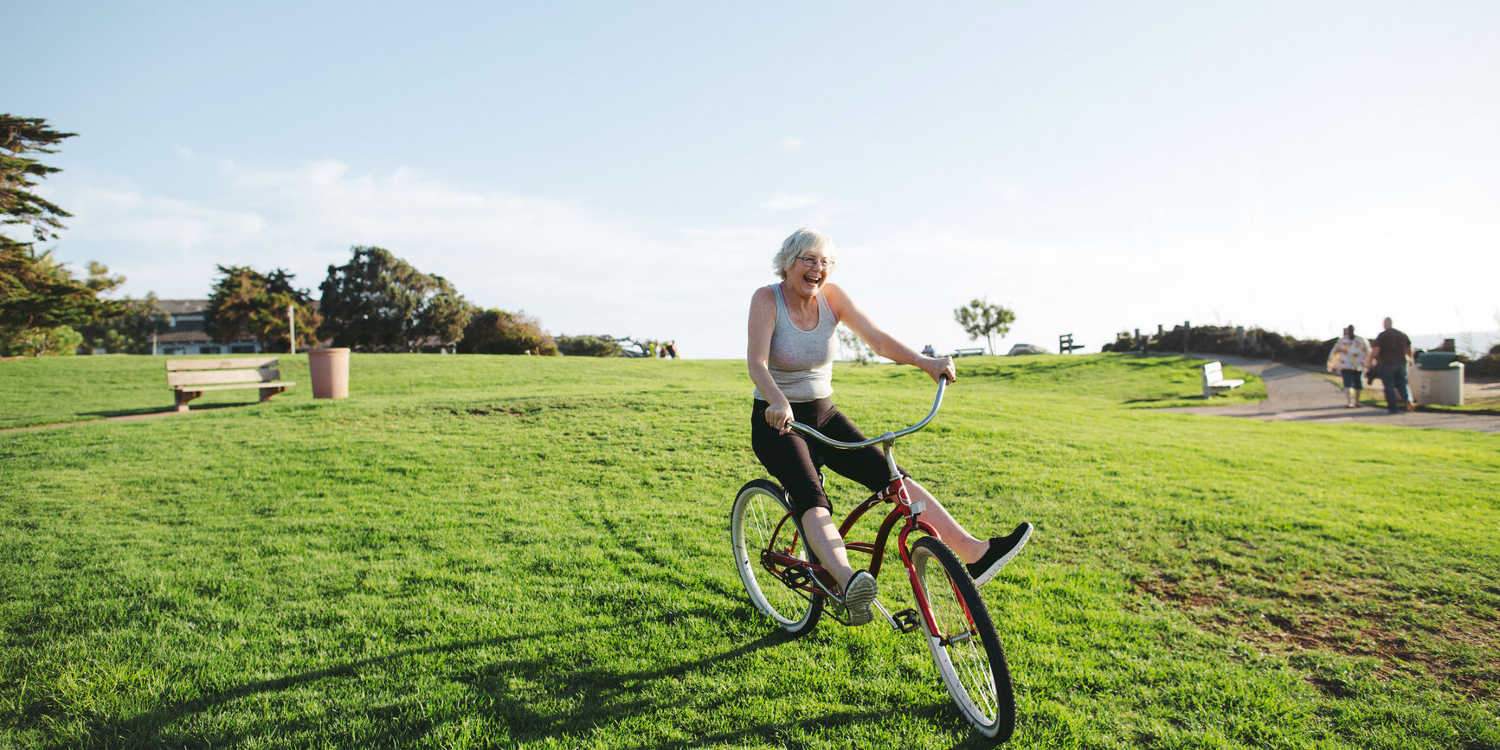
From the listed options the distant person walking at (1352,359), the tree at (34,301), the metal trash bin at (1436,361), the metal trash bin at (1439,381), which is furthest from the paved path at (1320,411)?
the tree at (34,301)

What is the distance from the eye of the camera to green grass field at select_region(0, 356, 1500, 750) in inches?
137

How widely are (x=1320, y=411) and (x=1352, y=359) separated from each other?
200cm

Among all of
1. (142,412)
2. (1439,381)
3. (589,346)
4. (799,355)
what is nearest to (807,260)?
(799,355)

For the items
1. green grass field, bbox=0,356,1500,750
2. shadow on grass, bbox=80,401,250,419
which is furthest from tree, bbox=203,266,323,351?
green grass field, bbox=0,356,1500,750

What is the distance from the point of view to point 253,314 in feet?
178

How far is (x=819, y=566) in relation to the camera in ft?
12.8

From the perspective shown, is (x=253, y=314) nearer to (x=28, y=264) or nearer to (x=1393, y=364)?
(x=28, y=264)

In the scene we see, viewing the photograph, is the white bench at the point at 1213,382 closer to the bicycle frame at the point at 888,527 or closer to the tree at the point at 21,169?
the bicycle frame at the point at 888,527

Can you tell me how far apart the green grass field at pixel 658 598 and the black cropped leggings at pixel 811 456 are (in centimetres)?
100

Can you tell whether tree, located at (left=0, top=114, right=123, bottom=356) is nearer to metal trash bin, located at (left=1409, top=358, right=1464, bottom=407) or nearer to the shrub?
the shrub

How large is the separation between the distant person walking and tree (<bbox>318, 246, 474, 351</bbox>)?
59.3 metres

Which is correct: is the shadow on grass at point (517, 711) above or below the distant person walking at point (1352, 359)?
below

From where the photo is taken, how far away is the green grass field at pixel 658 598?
11.4 ft

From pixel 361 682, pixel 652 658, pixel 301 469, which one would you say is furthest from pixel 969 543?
pixel 301 469
